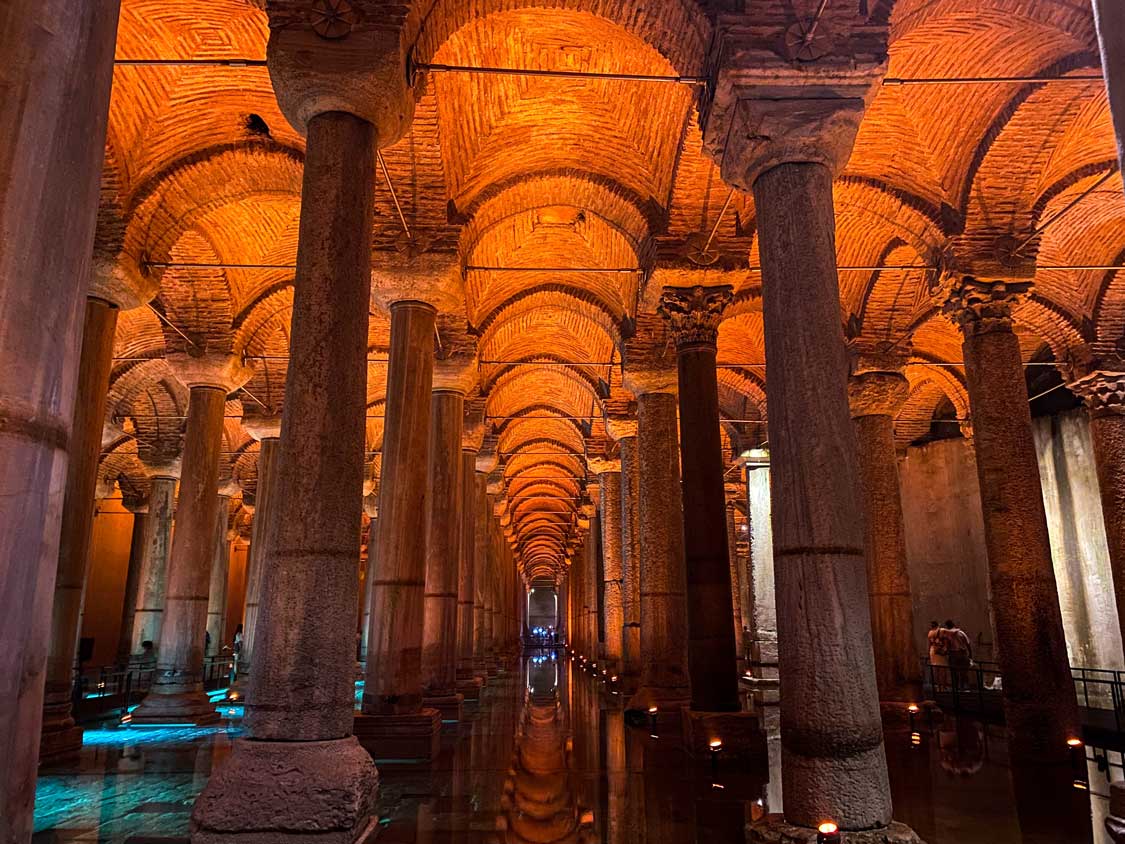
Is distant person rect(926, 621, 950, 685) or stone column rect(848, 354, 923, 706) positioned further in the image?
distant person rect(926, 621, 950, 685)

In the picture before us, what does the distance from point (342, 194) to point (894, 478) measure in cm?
920

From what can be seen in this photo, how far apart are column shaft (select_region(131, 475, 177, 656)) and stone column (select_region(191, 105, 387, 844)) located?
13532 millimetres

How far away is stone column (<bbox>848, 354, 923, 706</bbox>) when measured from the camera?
10.9m

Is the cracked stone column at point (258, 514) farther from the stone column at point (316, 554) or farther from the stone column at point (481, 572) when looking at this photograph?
the stone column at point (316, 554)

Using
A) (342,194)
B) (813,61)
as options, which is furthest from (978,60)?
(342,194)

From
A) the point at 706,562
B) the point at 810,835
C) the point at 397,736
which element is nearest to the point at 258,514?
the point at 397,736

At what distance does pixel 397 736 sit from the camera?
7305 mm

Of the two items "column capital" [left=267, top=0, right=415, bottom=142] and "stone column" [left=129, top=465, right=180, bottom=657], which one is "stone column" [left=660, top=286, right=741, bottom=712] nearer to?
"column capital" [left=267, top=0, right=415, bottom=142]

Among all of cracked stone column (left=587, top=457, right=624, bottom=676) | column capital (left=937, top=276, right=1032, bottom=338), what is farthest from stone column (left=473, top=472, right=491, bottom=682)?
column capital (left=937, top=276, right=1032, bottom=338)

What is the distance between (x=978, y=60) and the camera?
8.00m

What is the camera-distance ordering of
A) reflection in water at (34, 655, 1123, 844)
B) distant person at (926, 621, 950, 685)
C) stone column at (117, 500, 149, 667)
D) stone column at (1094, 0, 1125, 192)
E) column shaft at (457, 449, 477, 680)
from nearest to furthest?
stone column at (1094, 0, 1125, 192) < reflection in water at (34, 655, 1123, 844) < distant person at (926, 621, 950, 685) < column shaft at (457, 449, 477, 680) < stone column at (117, 500, 149, 667)

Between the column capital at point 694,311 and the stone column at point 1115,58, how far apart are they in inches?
264

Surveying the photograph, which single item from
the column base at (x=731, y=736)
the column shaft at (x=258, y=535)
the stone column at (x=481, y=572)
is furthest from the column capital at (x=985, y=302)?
the stone column at (x=481, y=572)

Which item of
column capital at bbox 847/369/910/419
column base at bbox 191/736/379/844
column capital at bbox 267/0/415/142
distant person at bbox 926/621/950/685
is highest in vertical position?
column capital at bbox 267/0/415/142
